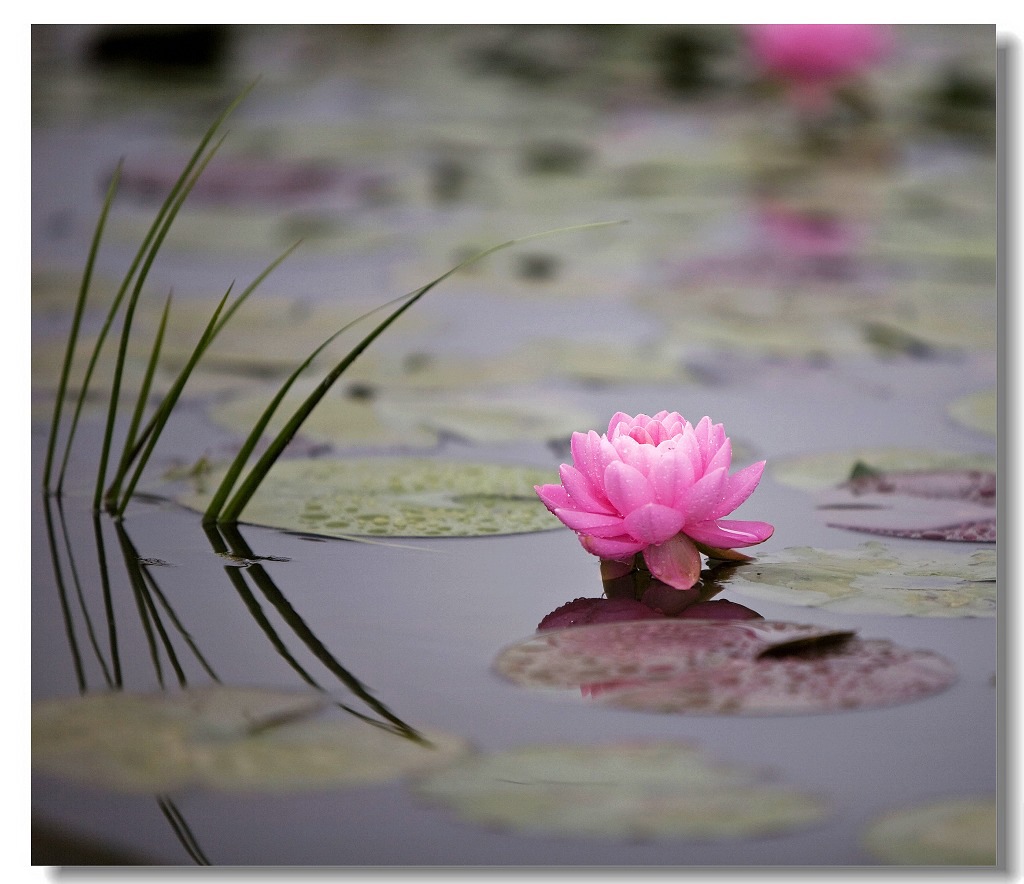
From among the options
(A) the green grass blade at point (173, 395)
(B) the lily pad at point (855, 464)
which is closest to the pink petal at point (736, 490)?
(B) the lily pad at point (855, 464)

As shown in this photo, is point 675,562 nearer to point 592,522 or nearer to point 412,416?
point 592,522

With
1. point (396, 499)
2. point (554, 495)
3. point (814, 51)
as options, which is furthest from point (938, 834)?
point (814, 51)

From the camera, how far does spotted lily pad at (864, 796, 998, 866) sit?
A: 812 mm

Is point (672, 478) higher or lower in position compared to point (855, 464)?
lower

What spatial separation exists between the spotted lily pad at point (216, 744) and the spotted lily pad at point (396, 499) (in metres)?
0.36

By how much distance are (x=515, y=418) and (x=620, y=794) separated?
98cm

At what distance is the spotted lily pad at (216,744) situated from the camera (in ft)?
2.86

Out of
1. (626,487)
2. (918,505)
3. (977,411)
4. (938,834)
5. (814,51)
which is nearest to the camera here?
(938,834)

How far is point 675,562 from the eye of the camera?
114 centimetres

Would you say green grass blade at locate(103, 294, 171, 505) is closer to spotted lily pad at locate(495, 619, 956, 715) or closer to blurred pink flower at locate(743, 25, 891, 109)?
spotted lily pad at locate(495, 619, 956, 715)

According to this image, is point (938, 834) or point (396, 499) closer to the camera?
point (938, 834)

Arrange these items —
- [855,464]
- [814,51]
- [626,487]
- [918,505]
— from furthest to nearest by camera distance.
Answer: [814,51], [855,464], [918,505], [626,487]

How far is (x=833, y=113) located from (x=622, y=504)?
3.69 m

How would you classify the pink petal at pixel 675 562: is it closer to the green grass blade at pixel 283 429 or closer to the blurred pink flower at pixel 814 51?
the green grass blade at pixel 283 429
